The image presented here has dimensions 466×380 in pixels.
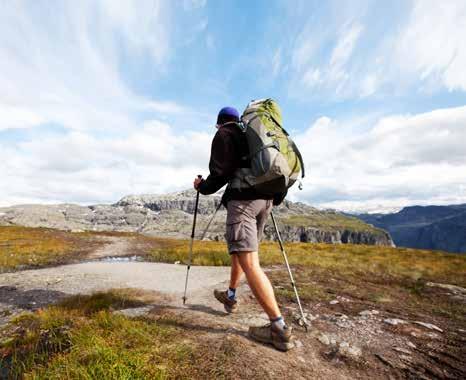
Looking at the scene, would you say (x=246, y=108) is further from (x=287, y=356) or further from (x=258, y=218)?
(x=287, y=356)

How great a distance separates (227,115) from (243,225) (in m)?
2.05

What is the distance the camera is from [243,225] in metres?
4.71

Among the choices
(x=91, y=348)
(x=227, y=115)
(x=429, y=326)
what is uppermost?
(x=227, y=115)

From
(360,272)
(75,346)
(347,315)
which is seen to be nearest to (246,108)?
(75,346)

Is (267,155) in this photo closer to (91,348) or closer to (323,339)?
(323,339)

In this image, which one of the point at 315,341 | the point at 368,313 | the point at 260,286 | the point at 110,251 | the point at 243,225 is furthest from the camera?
the point at 110,251

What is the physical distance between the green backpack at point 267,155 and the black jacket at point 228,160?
0.34 ft

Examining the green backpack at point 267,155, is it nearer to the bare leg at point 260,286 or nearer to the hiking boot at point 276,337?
the bare leg at point 260,286

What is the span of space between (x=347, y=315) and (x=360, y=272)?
24.1 ft

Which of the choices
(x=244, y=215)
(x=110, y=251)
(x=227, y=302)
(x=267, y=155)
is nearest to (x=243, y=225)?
(x=244, y=215)

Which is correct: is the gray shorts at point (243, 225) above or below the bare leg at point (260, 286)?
above

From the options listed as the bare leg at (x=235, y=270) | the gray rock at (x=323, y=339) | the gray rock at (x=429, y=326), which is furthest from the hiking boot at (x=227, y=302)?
the gray rock at (x=429, y=326)

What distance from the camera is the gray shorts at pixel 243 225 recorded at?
4668 mm

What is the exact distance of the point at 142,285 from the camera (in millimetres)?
9445
